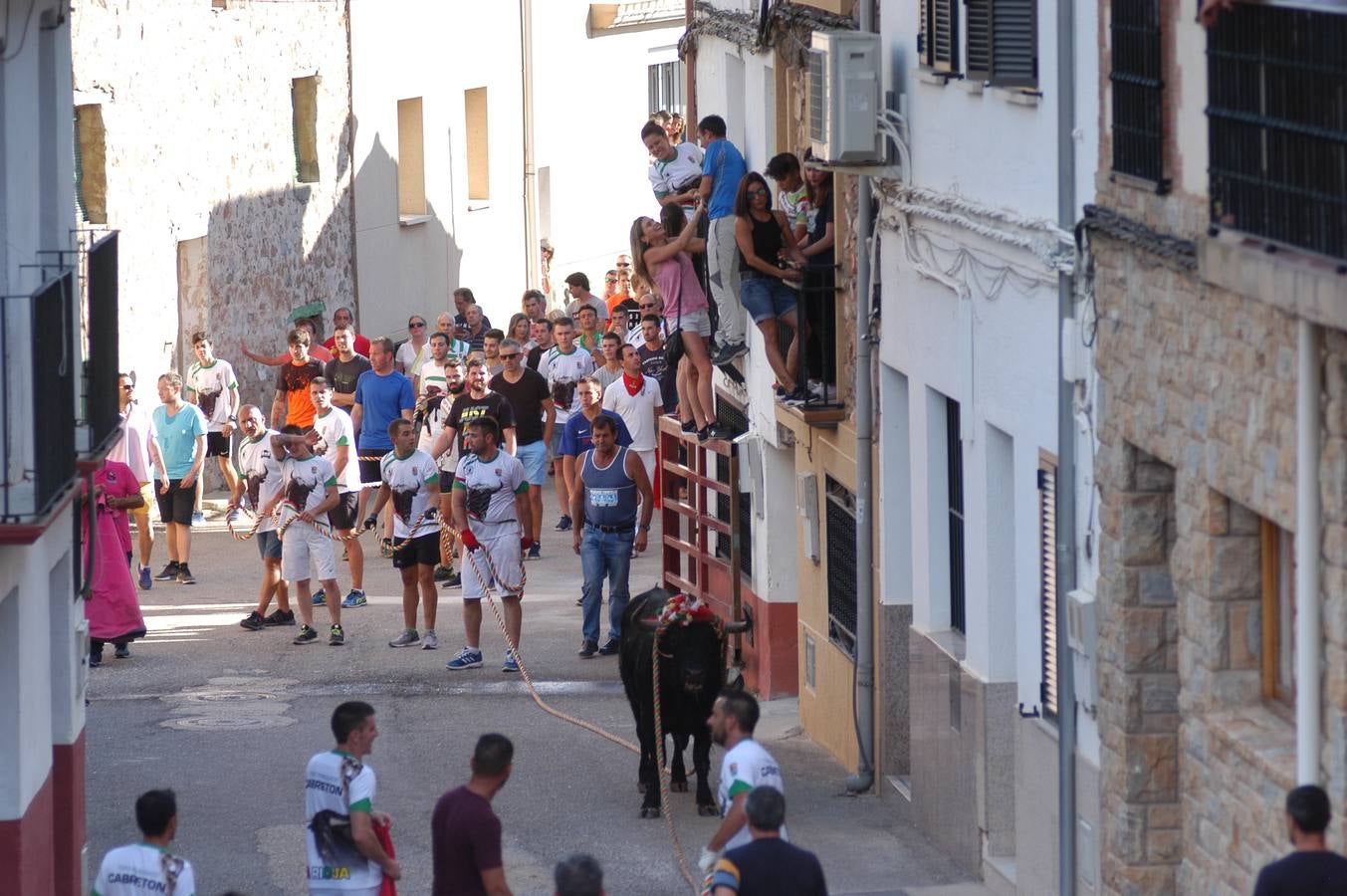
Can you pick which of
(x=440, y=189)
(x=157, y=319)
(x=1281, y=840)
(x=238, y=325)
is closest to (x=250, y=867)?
(x=1281, y=840)

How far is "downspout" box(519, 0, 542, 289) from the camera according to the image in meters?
37.3

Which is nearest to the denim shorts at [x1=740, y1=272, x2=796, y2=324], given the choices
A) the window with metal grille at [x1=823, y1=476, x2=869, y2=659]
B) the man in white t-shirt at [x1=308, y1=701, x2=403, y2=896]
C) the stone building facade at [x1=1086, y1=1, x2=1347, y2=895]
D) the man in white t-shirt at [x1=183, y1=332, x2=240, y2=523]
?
the window with metal grille at [x1=823, y1=476, x2=869, y2=659]

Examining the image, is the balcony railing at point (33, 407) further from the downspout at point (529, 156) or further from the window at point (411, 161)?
the downspout at point (529, 156)

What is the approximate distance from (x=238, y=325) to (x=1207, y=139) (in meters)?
22.2

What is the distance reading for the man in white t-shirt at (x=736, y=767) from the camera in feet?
34.4

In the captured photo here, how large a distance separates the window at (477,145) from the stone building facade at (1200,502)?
26.7m

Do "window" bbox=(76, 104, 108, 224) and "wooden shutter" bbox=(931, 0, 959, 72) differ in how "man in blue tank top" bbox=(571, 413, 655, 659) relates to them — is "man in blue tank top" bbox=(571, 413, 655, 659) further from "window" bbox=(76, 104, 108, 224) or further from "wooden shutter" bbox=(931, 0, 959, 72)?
"window" bbox=(76, 104, 108, 224)

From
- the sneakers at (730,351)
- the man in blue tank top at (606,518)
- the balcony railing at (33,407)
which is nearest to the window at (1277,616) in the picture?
the balcony railing at (33,407)

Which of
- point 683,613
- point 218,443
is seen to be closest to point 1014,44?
point 683,613

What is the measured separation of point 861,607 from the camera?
51.4 ft

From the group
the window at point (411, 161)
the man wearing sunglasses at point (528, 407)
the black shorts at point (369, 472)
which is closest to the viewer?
the man wearing sunglasses at point (528, 407)

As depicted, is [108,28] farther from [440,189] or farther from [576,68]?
[576,68]

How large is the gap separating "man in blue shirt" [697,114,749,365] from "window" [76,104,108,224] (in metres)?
10.1

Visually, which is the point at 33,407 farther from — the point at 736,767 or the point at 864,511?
the point at 864,511
